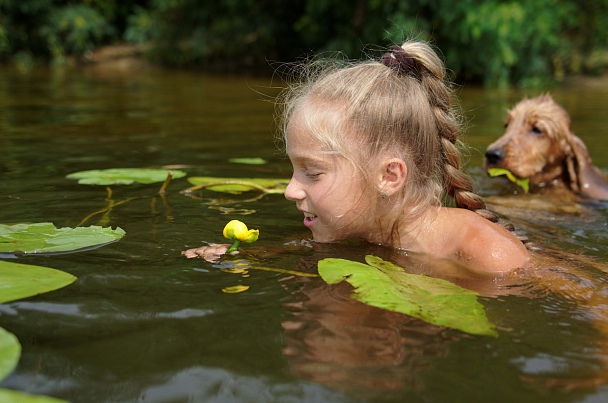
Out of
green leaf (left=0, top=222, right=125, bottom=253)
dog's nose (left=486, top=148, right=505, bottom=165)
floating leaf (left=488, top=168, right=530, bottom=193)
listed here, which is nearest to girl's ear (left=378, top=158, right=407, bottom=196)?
green leaf (left=0, top=222, right=125, bottom=253)

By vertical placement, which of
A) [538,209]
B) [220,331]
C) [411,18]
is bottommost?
[538,209]

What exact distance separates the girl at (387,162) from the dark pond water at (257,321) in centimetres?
15

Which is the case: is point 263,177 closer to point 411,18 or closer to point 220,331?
point 220,331

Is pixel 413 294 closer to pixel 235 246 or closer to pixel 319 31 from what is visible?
pixel 235 246

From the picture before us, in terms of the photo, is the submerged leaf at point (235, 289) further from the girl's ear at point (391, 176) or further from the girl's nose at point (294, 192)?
the girl's ear at point (391, 176)

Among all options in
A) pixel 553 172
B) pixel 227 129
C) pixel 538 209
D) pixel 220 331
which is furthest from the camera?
pixel 227 129

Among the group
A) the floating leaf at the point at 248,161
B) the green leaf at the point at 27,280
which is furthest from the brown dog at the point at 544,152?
the green leaf at the point at 27,280

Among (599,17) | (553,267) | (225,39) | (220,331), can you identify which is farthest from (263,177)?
(225,39)

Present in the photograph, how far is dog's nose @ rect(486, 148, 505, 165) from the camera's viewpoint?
5.08 m

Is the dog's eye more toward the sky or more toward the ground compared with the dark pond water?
more toward the sky

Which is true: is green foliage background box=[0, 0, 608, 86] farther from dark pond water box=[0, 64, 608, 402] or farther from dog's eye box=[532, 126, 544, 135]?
dark pond water box=[0, 64, 608, 402]

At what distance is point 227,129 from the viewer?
7.41 metres

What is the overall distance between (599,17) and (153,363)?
617 inches

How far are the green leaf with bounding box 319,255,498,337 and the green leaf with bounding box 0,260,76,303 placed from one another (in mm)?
895
